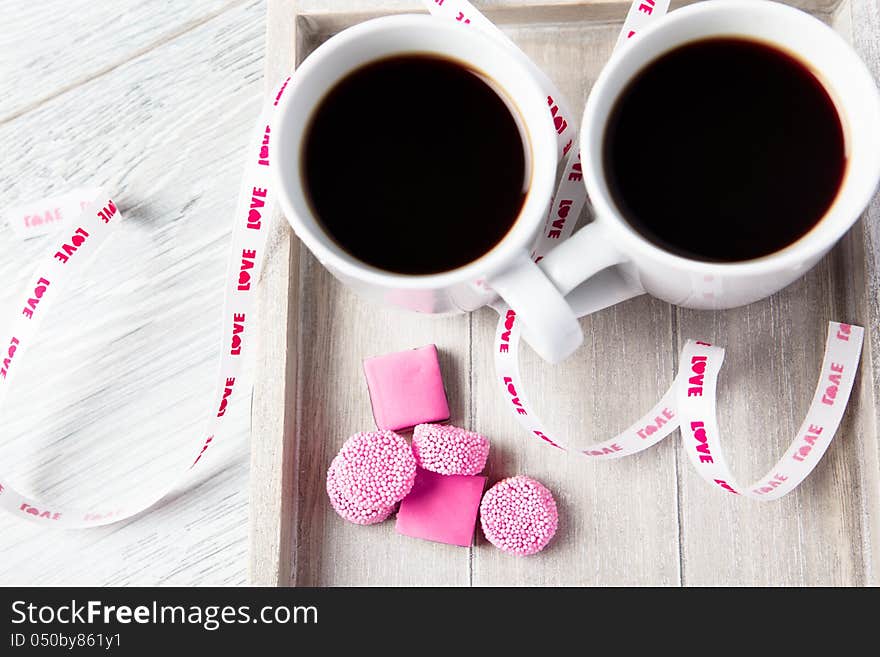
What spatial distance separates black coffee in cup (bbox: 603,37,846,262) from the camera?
1.96 feet

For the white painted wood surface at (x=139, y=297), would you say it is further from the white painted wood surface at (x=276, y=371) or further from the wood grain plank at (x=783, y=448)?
the wood grain plank at (x=783, y=448)

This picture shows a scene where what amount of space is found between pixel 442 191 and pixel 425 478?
0.23 meters

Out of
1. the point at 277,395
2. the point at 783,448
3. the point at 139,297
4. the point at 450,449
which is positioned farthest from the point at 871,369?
the point at 139,297

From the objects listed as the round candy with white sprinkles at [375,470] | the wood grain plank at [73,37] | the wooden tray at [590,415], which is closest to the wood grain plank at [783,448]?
the wooden tray at [590,415]

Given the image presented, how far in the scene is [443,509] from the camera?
2.30 feet

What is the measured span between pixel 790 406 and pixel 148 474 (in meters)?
0.53

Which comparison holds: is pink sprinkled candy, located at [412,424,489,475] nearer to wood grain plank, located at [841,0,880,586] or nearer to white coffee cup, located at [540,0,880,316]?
white coffee cup, located at [540,0,880,316]

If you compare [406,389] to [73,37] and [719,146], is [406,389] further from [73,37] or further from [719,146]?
[73,37]

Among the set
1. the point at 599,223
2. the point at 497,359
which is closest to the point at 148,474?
the point at 497,359

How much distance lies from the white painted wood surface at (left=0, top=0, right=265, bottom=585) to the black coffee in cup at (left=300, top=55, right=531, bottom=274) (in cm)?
19

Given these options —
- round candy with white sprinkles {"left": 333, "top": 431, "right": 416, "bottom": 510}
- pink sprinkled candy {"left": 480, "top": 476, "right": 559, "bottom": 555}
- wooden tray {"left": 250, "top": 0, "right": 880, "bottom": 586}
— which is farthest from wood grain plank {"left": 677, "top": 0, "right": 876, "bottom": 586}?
round candy with white sprinkles {"left": 333, "top": 431, "right": 416, "bottom": 510}

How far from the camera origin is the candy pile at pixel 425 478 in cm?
67

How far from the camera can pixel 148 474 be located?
77 centimetres
